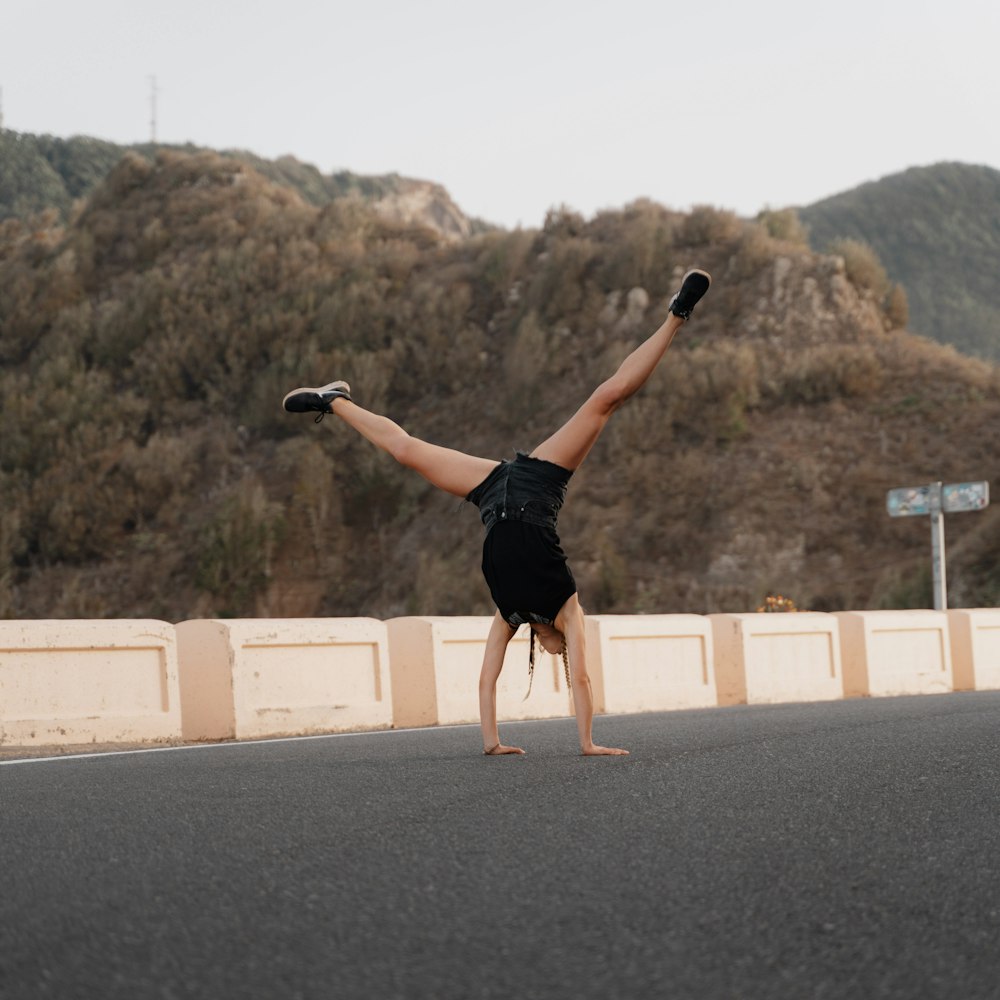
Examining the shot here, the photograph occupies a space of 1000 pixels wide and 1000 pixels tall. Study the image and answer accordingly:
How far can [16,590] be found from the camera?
39.8 meters

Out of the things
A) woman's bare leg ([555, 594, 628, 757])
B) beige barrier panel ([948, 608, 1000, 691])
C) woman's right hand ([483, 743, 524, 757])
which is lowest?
beige barrier panel ([948, 608, 1000, 691])

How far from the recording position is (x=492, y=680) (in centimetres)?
Answer: 873

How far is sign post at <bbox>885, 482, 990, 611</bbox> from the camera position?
22.2 metres

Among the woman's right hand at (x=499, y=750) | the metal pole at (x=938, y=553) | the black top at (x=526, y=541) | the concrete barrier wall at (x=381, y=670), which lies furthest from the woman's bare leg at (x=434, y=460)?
the metal pole at (x=938, y=553)

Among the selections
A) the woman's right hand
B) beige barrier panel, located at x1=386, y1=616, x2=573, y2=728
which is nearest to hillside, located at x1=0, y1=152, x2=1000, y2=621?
beige barrier panel, located at x1=386, y1=616, x2=573, y2=728

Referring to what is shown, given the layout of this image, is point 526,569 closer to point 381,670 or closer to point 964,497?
point 381,670

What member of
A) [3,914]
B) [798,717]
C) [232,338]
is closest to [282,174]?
[232,338]

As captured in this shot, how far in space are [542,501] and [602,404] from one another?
61 centimetres

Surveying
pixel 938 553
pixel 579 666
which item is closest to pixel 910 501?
pixel 938 553

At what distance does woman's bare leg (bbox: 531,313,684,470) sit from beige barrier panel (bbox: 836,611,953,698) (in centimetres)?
1070

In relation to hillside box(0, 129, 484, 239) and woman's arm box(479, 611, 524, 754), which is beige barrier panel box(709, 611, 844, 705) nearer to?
woman's arm box(479, 611, 524, 754)

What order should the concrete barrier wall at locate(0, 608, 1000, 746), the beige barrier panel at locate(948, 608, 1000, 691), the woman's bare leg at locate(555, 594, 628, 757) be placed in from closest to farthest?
the woman's bare leg at locate(555, 594, 628, 757)
the concrete barrier wall at locate(0, 608, 1000, 746)
the beige barrier panel at locate(948, 608, 1000, 691)

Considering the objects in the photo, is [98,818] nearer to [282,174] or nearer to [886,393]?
[886,393]

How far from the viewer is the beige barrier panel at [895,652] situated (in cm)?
1834
